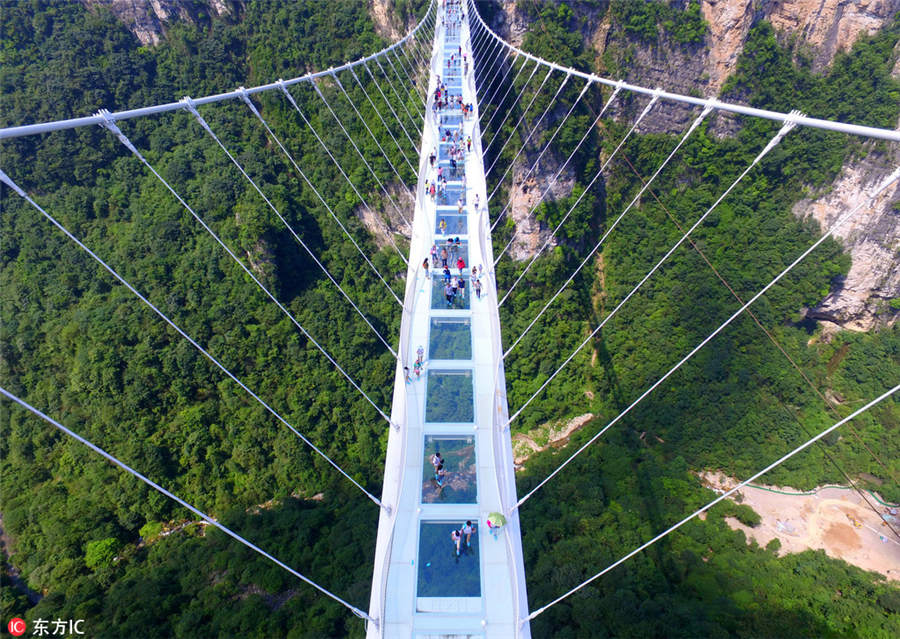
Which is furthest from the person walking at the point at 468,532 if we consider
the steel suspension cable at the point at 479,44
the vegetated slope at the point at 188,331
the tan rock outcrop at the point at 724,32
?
the tan rock outcrop at the point at 724,32

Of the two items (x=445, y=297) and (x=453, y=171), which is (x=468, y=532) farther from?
→ (x=453, y=171)

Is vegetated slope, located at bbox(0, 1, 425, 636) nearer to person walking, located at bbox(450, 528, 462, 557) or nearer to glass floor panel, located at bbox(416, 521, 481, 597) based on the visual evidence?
glass floor panel, located at bbox(416, 521, 481, 597)

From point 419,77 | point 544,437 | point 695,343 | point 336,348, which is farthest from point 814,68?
point 336,348

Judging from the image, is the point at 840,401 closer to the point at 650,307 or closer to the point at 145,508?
the point at 650,307

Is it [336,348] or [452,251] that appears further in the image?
[336,348]

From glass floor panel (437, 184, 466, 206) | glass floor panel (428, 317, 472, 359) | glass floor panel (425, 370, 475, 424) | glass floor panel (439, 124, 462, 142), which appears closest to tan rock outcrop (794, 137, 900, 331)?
glass floor panel (439, 124, 462, 142)

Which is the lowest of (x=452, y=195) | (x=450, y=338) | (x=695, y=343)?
→ (x=450, y=338)

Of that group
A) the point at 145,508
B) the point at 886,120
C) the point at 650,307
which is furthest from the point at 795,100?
the point at 145,508
